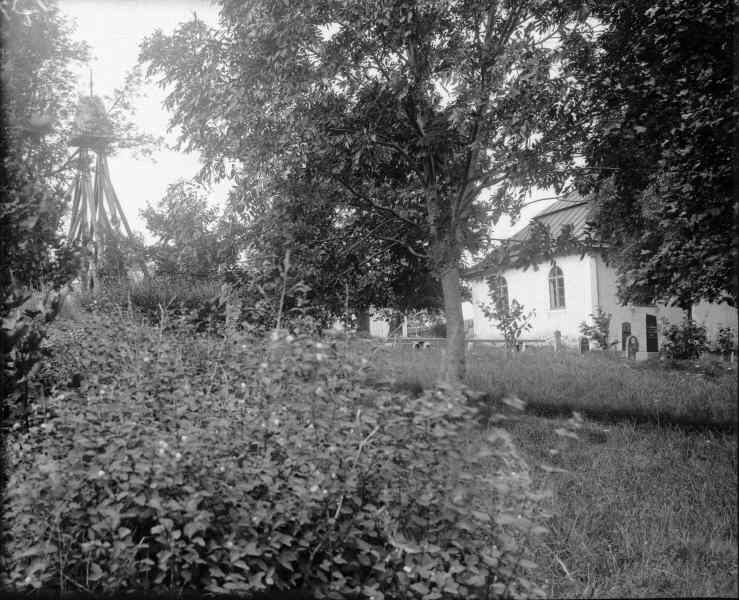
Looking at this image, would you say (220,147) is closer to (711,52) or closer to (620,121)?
(620,121)

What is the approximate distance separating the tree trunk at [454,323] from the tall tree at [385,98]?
0.06ft

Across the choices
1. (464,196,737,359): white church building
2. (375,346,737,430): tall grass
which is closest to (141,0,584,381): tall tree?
(375,346,737,430): tall grass

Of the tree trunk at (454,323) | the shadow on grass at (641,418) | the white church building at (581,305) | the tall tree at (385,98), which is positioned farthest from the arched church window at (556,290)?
the shadow on grass at (641,418)

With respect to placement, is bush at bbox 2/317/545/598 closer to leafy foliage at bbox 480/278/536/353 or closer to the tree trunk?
the tree trunk

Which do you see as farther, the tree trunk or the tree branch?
the tree branch

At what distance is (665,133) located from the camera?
495 centimetres

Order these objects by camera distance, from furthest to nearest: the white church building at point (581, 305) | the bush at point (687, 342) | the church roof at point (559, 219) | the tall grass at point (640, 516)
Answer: the white church building at point (581, 305)
the bush at point (687, 342)
the church roof at point (559, 219)
the tall grass at point (640, 516)

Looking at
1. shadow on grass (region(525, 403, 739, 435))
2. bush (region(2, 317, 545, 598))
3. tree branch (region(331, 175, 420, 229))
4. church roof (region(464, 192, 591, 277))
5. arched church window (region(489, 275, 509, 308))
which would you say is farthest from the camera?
arched church window (region(489, 275, 509, 308))

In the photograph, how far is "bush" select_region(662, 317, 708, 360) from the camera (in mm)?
13648

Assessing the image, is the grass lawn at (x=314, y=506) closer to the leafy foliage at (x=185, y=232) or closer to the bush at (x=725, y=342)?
the leafy foliage at (x=185, y=232)

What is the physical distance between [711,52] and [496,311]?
7692 mm

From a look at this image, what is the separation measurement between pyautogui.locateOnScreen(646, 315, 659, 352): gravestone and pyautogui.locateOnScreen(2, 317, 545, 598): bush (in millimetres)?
17948

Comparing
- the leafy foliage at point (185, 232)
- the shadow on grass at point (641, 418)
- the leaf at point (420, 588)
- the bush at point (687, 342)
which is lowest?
the leaf at point (420, 588)

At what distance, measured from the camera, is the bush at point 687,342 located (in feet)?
44.8
